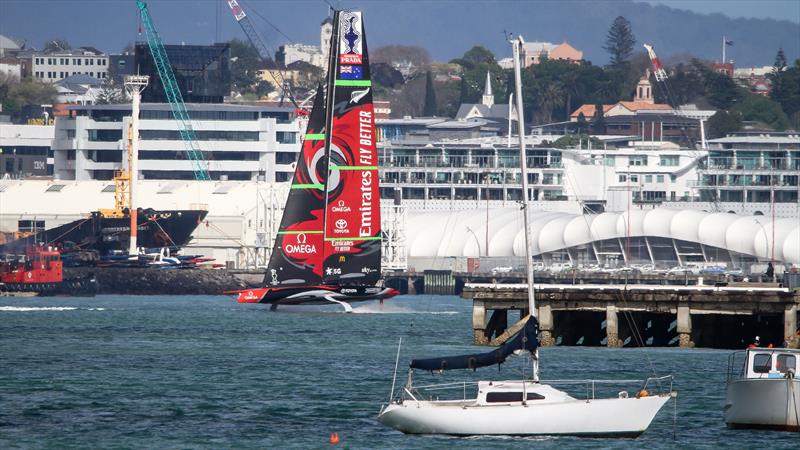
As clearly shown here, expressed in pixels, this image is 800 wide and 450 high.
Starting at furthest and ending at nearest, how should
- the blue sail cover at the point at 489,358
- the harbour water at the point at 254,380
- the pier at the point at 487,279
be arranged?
the pier at the point at 487,279
the harbour water at the point at 254,380
the blue sail cover at the point at 489,358

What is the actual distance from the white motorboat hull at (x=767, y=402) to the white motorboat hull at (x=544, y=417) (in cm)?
245

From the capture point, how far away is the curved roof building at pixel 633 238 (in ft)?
471

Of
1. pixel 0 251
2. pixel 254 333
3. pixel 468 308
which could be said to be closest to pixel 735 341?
pixel 254 333

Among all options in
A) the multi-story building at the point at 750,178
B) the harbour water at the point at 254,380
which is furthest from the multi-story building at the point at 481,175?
the harbour water at the point at 254,380

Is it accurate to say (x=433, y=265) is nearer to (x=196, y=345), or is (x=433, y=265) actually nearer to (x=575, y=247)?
(x=575, y=247)

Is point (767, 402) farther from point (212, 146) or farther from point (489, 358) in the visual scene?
point (212, 146)

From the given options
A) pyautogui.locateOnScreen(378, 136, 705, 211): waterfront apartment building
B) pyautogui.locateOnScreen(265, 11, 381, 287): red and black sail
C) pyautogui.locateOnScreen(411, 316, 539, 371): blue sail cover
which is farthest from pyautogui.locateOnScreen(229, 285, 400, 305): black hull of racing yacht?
pyautogui.locateOnScreen(378, 136, 705, 211): waterfront apartment building

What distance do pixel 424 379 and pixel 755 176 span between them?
140 meters

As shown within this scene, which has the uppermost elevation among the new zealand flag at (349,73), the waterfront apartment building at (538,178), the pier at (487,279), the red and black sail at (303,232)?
the new zealand flag at (349,73)

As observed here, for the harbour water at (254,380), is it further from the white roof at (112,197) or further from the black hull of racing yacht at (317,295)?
the white roof at (112,197)

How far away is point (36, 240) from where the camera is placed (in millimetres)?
148875

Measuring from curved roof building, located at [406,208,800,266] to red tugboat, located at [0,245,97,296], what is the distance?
4122cm

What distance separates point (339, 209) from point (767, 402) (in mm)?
44864

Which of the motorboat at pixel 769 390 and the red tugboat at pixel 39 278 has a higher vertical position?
the motorboat at pixel 769 390
